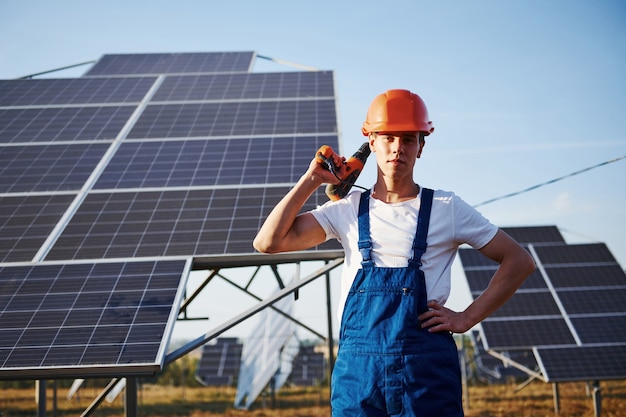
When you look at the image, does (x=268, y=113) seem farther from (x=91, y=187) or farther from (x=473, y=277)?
(x=473, y=277)

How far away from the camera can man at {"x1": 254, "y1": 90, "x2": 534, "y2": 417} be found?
245 cm

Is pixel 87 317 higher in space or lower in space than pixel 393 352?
higher

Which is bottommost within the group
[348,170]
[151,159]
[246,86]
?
[348,170]

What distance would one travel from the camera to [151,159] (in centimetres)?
819

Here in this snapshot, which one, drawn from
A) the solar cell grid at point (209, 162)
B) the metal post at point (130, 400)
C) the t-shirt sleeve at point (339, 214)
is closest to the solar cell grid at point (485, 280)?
the solar cell grid at point (209, 162)

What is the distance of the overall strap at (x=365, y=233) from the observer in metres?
Result: 2.62

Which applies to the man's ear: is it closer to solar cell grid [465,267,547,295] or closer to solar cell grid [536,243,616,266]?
solar cell grid [465,267,547,295]

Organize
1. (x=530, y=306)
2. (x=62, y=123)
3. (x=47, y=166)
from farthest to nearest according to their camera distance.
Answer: (x=530, y=306) < (x=62, y=123) < (x=47, y=166)

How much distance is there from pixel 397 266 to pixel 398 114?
22.8 inches

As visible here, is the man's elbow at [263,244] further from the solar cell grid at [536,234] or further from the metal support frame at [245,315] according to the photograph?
the solar cell grid at [536,234]

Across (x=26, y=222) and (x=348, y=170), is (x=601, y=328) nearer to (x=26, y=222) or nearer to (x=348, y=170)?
(x=26, y=222)

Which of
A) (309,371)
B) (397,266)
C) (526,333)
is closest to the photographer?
(397,266)

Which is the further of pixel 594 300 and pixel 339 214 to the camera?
pixel 594 300

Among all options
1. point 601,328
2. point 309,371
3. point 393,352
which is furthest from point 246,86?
point 309,371
